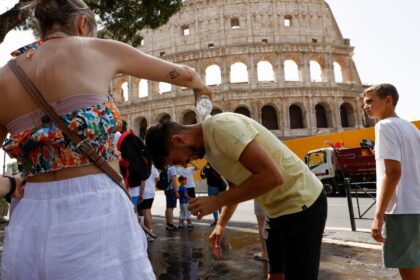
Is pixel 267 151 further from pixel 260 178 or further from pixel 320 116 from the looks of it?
pixel 320 116

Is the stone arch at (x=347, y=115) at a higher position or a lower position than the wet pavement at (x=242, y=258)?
higher

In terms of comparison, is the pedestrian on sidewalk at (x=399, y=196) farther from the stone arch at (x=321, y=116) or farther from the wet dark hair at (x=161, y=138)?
the stone arch at (x=321, y=116)

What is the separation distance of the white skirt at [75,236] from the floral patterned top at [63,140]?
73 millimetres

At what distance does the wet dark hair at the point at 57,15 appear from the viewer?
1.40m

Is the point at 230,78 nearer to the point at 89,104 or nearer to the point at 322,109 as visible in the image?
the point at 322,109

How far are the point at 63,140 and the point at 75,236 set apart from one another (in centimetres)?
34

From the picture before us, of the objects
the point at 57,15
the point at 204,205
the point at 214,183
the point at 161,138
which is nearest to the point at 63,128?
the point at 57,15

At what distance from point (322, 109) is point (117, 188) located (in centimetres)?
3858

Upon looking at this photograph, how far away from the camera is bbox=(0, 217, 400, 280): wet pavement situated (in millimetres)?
4039

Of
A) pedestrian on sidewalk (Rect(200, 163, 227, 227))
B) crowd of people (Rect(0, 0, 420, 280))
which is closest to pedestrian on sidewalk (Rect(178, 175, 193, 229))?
pedestrian on sidewalk (Rect(200, 163, 227, 227))

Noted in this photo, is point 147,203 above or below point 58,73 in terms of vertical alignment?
below

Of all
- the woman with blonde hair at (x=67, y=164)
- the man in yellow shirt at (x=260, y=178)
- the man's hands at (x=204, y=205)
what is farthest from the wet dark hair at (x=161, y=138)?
the woman with blonde hair at (x=67, y=164)

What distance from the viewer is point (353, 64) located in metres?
39.4

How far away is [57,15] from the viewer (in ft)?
4.59
